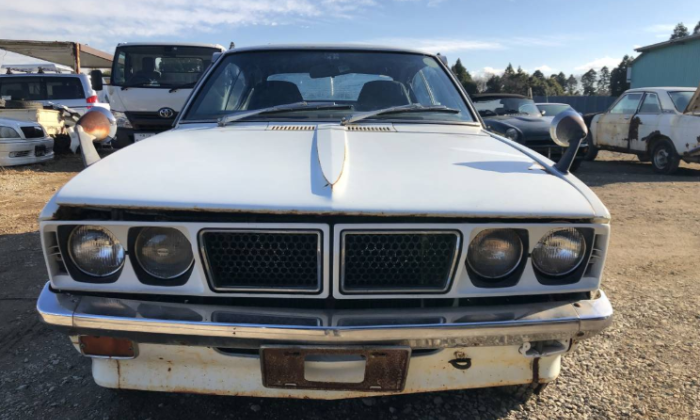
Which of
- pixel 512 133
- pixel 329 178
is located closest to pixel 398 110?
pixel 329 178

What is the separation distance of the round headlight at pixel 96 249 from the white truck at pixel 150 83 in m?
7.31

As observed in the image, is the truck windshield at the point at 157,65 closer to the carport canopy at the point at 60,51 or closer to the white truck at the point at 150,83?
the white truck at the point at 150,83

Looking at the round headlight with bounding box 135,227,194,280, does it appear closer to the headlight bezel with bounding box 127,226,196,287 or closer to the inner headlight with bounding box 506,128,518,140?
the headlight bezel with bounding box 127,226,196,287

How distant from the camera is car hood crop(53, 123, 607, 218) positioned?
171 cm

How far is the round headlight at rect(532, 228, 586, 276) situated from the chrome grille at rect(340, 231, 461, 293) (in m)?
0.35

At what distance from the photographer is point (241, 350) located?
1858mm

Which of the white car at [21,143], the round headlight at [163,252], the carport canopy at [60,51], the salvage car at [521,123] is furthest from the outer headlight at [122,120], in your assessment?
the carport canopy at [60,51]

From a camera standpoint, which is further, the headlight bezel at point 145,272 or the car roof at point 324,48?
the car roof at point 324,48

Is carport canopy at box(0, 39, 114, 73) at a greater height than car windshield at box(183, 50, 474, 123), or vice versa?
carport canopy at box(0, 39, 114, 73)

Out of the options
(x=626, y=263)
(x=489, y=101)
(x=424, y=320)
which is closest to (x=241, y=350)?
(x=424, y=320)

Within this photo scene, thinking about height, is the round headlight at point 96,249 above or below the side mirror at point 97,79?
below

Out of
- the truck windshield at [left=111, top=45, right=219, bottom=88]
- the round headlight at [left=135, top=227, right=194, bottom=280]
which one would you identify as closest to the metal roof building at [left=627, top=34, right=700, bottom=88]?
the truck windshield at [left=111, top=45, right=219, bottom=88]

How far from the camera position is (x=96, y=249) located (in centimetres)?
181

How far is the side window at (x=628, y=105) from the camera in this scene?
1047cm
